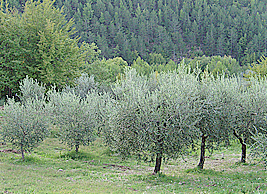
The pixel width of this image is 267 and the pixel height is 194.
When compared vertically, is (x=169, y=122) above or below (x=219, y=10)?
below

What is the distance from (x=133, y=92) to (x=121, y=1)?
619ft

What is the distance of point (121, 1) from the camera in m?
188

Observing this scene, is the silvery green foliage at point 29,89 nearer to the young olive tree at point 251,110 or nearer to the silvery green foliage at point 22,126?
the silvery green foliage at point 22,126

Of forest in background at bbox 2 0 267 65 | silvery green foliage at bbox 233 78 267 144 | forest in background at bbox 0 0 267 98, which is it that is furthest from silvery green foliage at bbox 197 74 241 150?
forest in background at bbox 2 0 267 65

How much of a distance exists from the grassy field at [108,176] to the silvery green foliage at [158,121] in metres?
1.72

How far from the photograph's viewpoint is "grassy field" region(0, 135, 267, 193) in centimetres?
1123

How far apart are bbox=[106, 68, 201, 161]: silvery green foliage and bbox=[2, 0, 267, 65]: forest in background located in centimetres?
12856

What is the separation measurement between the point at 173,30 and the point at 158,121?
167503 mm

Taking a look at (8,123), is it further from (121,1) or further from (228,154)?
(121,1)

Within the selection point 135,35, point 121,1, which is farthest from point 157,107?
point 121,1

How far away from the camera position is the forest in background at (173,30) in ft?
483

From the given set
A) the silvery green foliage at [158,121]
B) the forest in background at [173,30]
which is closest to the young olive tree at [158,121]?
the silvery green foliage at [158,121]

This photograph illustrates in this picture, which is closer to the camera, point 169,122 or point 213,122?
point 169,122

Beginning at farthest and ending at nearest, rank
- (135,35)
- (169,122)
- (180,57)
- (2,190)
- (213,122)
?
1. (135,35)
2. (180,57)
3. (213,122)
4. (169,122)
5. (2,190)
